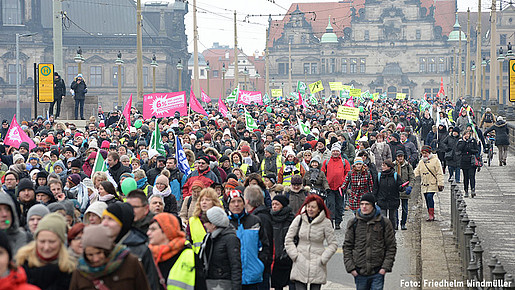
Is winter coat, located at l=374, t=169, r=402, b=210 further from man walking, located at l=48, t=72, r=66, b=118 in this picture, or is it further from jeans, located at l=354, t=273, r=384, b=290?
man walking, located at l=48, t=72, r=66, b=118

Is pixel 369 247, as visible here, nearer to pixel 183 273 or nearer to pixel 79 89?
pixel 183 273

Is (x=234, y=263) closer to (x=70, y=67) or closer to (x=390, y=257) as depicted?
(x=390, y=257)

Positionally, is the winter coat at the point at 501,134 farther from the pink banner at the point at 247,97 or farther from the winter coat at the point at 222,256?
the winter coat at the point at 222,256

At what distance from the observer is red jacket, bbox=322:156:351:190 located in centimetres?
1403

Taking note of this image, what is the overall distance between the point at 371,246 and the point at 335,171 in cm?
598

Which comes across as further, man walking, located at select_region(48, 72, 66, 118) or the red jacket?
man walking, located at select_region(48, 72, 66, 118)

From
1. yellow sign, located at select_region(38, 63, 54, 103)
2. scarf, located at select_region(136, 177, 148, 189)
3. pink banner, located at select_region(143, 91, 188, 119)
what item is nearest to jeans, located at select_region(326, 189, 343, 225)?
scarf, located at select_region(136, 177, 148, 189)

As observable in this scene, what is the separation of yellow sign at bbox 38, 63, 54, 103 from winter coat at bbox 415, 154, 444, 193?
1268 cm

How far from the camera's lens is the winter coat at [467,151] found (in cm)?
1720

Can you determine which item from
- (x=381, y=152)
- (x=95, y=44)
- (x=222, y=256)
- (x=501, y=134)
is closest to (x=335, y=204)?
(x=381, y=152)

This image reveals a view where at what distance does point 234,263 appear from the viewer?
706 centimetres

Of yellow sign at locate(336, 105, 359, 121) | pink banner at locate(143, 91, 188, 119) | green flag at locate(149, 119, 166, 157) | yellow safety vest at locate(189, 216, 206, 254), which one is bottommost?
yellow safety vest at locate(189, 216, 206, 254)

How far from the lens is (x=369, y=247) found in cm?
806

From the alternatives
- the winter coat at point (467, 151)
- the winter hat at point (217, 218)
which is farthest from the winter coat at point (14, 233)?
the winter coat at point (467, 151)
